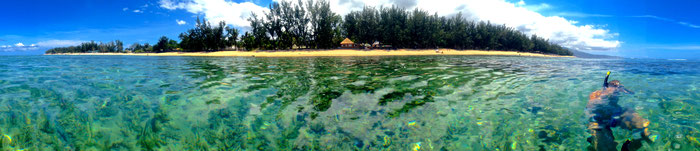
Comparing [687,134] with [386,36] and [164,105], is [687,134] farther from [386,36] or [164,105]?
[386,36]

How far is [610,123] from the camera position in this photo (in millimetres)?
4051

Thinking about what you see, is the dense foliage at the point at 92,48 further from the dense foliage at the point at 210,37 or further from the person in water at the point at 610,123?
the person in water at the point at 610,123

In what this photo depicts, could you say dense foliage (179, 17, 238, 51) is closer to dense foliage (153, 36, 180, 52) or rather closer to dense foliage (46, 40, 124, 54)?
dense foliage (153, 36, 180, 52)

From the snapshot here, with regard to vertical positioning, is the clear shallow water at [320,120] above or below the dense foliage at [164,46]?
below

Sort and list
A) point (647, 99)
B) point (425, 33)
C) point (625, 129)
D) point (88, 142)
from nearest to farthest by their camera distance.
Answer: point (88, 142), point (625, 129), point (647, 99), point (425, 33)

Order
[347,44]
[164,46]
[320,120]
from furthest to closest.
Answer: [164,46]
[347,44]
[320,120]

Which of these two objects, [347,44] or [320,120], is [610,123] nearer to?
[320,120]

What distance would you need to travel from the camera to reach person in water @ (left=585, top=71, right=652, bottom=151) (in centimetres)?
344

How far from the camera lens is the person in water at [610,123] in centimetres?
344

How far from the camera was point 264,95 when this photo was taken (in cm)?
627

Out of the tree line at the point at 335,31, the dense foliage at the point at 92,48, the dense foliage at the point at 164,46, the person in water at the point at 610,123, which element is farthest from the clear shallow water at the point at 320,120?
the dense foliage at the point at 92,48

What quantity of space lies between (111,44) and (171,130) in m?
162

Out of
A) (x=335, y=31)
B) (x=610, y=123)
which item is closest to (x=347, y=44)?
(x=335, y=31)

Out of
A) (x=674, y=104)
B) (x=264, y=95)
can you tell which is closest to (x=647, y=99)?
(x=674, y=104)
